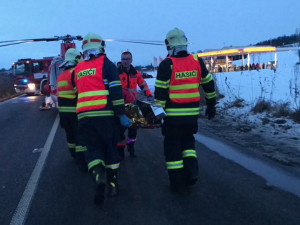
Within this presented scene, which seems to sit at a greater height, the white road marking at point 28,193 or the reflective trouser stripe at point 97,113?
the reflective trouser stripe at point 97,113

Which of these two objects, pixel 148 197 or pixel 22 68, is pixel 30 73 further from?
pixel 148 197

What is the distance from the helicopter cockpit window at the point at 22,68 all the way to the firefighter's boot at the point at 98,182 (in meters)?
23.2

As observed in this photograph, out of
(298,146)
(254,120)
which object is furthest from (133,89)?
(254,120)

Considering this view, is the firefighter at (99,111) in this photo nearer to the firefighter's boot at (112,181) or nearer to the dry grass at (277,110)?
the firefighter's boot at (112,181)

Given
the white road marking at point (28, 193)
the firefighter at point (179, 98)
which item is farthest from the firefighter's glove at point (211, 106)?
the white road marking at point (28, 193)

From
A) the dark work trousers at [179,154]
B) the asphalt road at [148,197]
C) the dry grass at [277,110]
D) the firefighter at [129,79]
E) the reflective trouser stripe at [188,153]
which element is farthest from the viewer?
the dry grass at [277,110]

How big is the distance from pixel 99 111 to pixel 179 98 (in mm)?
1020

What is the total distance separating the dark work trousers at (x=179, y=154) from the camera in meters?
4.37

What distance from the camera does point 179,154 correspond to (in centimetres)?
441

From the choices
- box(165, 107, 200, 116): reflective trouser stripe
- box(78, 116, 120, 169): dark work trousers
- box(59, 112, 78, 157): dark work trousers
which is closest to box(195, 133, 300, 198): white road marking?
box(165, 107, 200, 116): reflective trouser stripe

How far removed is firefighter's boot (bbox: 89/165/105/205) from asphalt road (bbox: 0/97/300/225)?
0.32 ft

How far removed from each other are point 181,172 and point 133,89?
234cm

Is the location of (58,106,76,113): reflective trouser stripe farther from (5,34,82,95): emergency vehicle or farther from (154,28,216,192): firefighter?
(5,34,82,95): emergency vehicle

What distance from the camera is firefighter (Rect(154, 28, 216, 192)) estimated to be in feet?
14.0
